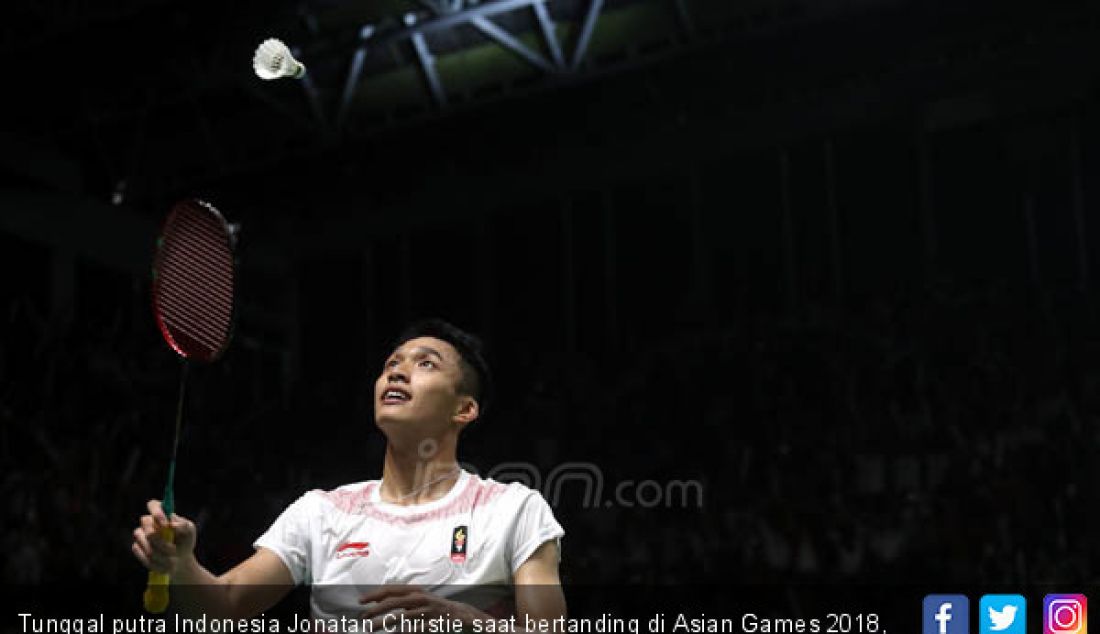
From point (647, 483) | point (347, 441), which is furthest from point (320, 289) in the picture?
point (647, 483)

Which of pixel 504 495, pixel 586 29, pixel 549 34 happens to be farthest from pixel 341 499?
pixel 549 34

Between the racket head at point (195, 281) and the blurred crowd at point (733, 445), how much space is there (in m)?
3.43

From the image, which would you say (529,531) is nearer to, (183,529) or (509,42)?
(183,529)

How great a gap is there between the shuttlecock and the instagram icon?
3288mm

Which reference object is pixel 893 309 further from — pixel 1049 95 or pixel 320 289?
pixel 320 289

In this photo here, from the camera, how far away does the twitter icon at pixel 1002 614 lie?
490cm

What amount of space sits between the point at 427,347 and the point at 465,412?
0.15 metres

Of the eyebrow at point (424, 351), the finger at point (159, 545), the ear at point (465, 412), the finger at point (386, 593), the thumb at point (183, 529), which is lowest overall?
the finger at point (386, 593)

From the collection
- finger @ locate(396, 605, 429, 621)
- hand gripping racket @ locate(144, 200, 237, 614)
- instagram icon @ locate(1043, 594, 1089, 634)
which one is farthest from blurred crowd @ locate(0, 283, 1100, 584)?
finger @ locate(396, 605, 429, 621)

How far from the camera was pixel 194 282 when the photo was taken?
2912mm

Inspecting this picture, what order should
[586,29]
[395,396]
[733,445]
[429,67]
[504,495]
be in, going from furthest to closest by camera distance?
[429,67]
[586,29]
[733,445]
[395,396]
[504,495]

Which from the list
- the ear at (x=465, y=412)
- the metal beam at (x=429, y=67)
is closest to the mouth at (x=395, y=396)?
the ear at (x=465, y=412)

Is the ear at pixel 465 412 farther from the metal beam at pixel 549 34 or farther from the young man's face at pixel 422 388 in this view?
the metal beam at pixel 549 34

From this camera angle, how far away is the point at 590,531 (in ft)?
22.9
